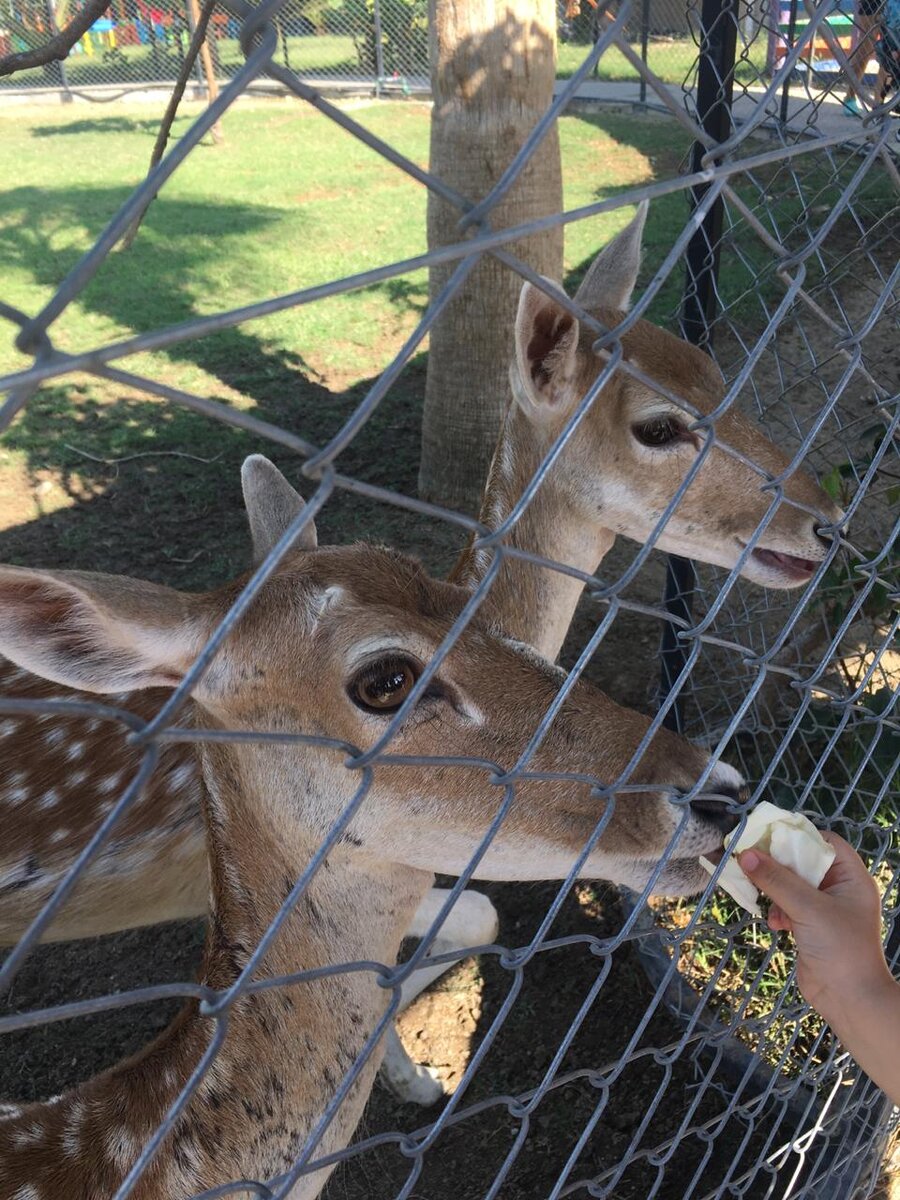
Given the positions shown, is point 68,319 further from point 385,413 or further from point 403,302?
point 385,413

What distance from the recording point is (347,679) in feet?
5.78

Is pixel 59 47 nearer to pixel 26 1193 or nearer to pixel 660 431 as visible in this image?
pixel 660 431

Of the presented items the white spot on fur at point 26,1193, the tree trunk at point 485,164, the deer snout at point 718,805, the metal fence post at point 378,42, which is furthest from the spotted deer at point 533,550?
the metal fence post at point 378,42

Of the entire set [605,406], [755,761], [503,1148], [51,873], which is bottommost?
[503,1148]

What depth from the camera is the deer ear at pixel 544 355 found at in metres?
2.58

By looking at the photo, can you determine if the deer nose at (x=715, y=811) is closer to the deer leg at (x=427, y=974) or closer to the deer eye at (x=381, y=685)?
the deer eye at (x=381, y=685)

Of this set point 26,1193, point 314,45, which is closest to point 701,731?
point 26,1193

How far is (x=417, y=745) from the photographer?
5.87ft

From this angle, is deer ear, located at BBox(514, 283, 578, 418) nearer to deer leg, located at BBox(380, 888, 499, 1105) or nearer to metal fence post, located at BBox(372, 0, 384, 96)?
deer leg, located at BBox(380, 888, 499, 1105)

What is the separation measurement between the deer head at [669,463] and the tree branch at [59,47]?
1355 millimetres

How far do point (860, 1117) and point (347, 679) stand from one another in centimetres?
165

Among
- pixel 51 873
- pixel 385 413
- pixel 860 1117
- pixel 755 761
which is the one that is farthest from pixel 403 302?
pixel 860 1117

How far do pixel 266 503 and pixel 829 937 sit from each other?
1.40 m

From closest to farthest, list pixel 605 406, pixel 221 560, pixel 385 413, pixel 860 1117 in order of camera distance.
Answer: pixel 860 1117 < pixel 605 406 < pixel 221 560 < pixel 385 413
